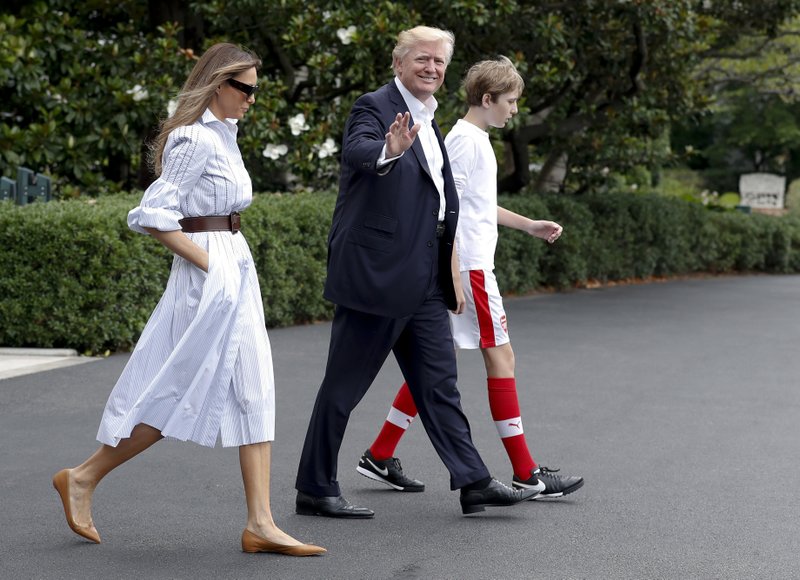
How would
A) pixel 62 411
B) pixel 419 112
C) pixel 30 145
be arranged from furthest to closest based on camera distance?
pixel 30 145 → pixel 62 411 → pixel 419 112

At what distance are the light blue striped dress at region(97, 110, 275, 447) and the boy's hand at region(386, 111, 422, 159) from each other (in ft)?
1.83

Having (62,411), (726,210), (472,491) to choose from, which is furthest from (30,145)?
(726,210)

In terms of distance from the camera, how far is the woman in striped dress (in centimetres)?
447

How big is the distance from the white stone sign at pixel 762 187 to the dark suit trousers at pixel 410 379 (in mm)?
38876

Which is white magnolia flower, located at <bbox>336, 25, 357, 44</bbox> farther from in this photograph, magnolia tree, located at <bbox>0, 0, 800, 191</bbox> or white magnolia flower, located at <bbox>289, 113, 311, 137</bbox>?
white magnolia flower, located at <bbox>289, 113, 311, 137</bbox>

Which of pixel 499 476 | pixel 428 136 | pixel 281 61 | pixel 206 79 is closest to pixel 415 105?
pixel 428 136

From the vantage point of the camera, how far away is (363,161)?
4.64 meters

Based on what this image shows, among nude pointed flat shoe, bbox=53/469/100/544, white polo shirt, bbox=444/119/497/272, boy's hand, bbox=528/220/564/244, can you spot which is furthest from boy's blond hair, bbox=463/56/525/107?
nude pointed flat shoe, bbox=53/469/100/544

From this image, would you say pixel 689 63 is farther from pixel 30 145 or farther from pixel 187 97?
pixel 187 97

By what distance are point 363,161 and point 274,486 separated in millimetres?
1747

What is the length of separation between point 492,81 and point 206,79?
4.66 feet

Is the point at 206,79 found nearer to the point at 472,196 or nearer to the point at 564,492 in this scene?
the point at 472,196

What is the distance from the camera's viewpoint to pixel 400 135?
14.6 ft

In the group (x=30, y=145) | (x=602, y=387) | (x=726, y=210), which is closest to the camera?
(x=602, y=387)
